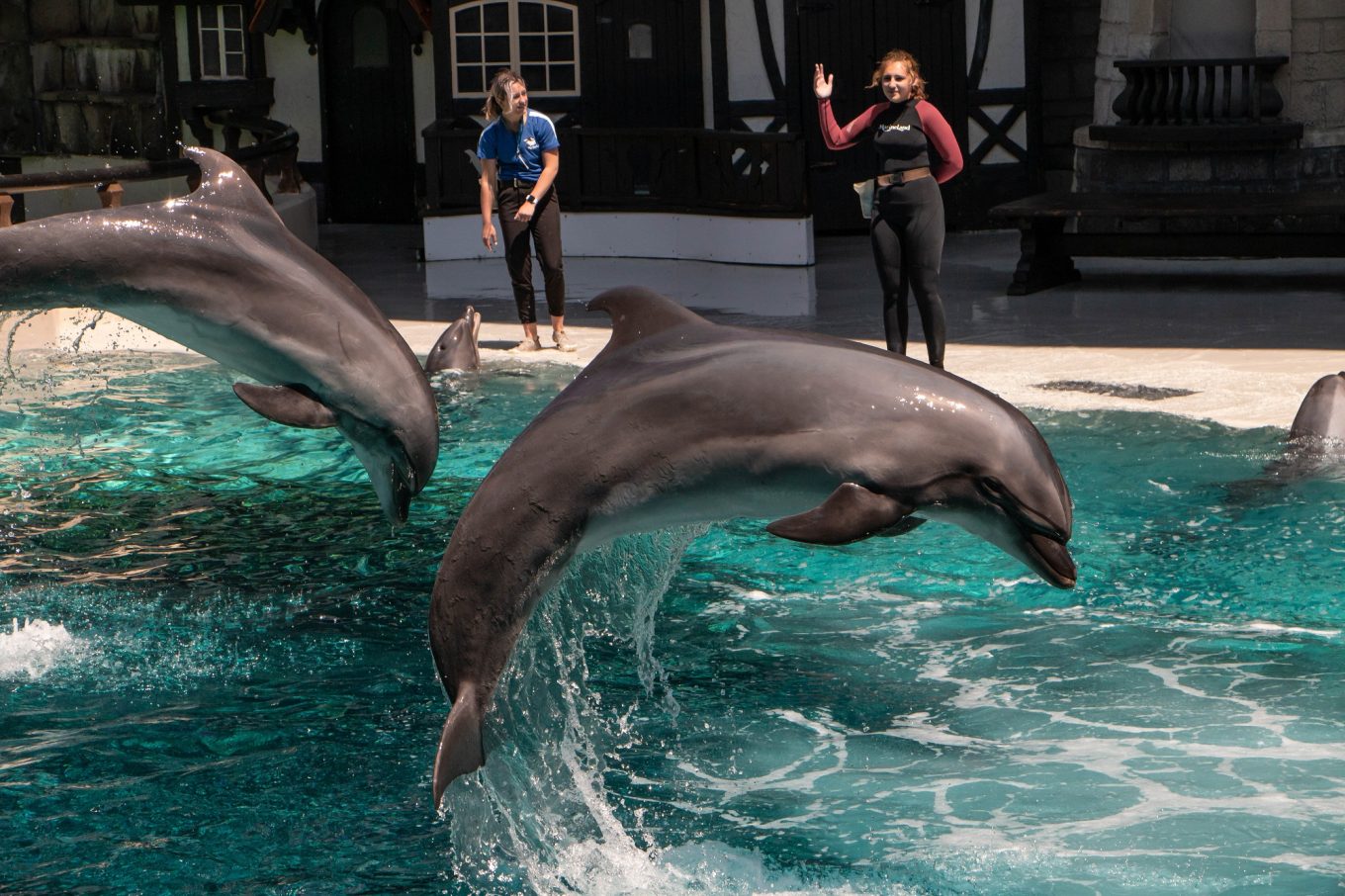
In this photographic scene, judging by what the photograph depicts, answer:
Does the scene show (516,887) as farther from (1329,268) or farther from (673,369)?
(1329,268)

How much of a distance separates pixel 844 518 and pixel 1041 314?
360 inches

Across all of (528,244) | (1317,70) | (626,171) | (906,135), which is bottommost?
(528,244)

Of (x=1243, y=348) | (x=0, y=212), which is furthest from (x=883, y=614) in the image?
(x=0, y=212)

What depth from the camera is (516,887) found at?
484 cm

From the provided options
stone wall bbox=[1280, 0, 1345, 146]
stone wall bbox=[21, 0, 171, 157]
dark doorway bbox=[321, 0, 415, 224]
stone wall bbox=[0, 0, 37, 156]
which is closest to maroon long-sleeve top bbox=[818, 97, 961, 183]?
stone wall bbox=[1280, 0, 1345, 146]

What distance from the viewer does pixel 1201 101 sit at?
15375mm

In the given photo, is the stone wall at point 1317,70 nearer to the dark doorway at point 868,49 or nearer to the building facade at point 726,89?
the building facade at point 726,89

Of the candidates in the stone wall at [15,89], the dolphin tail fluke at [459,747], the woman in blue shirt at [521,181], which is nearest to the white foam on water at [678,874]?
the dolphin tail fluke at [459,747]

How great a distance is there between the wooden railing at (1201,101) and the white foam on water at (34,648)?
11542mm

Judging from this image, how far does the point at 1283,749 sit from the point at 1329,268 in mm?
10484

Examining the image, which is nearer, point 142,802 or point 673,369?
point 673,369

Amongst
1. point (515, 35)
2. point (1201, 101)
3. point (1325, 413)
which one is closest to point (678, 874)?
point (1325, 413)

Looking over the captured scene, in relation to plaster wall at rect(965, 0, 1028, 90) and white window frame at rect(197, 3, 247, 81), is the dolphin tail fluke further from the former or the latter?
white window frame at rect(197, 3, 247, 81)

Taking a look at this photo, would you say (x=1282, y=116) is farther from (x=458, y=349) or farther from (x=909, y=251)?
(x=458, y=349)
